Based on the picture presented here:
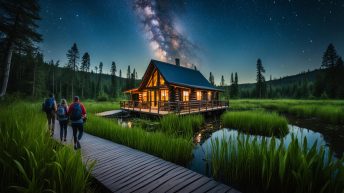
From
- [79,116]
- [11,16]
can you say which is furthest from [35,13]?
[79,116]

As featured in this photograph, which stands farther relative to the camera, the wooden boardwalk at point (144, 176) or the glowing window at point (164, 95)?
the glowing window at point (164, 95)

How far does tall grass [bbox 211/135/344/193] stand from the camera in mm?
2541

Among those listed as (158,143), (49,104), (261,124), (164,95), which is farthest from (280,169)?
(164,95)

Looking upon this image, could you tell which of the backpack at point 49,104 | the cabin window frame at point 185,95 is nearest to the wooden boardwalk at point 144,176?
the backpack at point 49,104

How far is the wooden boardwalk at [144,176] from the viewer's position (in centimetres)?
314

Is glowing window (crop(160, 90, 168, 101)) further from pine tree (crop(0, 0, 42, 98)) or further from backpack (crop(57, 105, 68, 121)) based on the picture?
pine tree (crop(0, 0, 42, 98))

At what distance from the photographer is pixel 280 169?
9.17 feet

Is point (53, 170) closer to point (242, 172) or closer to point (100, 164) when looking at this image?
point (100, 164)

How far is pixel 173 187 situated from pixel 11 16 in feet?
65.2

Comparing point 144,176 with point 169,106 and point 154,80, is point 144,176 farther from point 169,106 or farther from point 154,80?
point 154,80

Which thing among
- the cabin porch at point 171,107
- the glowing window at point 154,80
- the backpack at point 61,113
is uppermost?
the glowing window at point 154,80

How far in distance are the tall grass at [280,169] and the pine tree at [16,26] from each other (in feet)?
58.1

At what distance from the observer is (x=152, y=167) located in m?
4.08

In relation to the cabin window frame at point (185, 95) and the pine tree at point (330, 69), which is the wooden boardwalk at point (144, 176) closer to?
the cabin window frame at point (185, 95)
